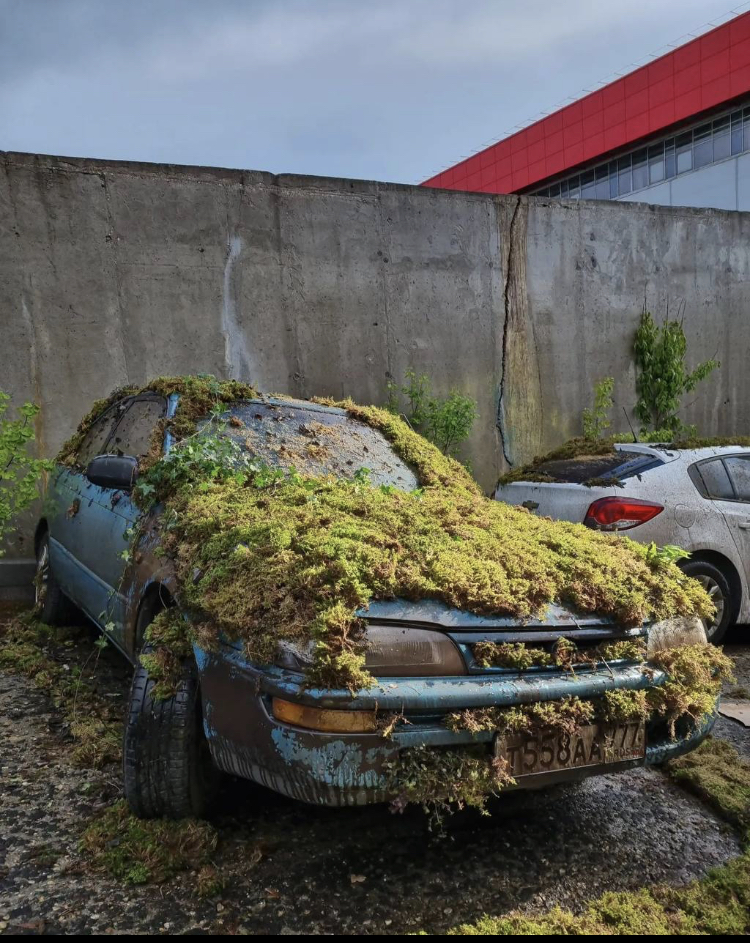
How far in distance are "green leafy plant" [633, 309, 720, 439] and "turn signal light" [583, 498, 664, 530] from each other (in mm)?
4081

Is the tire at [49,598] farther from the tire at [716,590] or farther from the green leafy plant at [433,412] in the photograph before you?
the tire at [716,590]

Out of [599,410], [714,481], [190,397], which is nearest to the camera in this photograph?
[190,397]

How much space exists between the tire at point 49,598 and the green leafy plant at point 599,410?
5.66m

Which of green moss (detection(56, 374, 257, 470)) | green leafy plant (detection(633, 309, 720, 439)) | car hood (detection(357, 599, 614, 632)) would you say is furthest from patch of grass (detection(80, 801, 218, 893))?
green leafy plant (detection(633, 309, 720, 439))

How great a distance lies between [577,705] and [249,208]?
19.2 ft

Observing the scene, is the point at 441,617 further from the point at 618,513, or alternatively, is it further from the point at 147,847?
the point at 618,513

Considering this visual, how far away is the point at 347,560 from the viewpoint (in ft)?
7.91

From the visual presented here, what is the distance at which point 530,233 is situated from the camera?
8.07 m

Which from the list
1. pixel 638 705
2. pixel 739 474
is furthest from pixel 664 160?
pixel 638 705

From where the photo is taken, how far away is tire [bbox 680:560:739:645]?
199 inches

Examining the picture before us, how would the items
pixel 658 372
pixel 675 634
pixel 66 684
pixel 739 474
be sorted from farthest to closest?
pixel 658 372 → pixel 739 474 → pixel 66 684 → pixel 675 634

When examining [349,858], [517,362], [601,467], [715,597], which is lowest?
[349,858]

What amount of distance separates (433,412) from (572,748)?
5.31 m

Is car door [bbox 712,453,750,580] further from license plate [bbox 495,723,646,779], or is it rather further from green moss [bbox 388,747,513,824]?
green moss [bbox 388,747,513,824]
